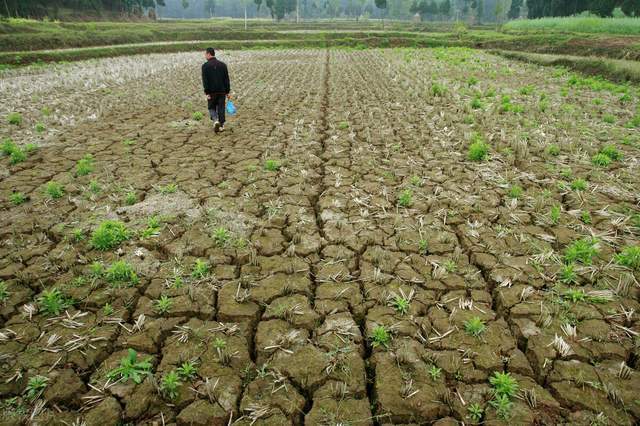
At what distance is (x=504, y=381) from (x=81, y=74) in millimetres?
21222

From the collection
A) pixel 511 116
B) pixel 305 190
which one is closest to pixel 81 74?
pixel 305 190

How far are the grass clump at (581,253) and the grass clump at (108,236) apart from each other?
5038 mm

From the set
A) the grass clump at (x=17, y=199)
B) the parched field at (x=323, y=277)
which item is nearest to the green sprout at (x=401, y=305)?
the parched field at (x=323, y=277)

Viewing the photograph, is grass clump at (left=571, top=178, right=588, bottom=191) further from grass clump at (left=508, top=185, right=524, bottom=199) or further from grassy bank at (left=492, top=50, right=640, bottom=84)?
grassy bank at (left=492, top=50, right=640, bottom=84)

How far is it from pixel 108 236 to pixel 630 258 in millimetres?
5755

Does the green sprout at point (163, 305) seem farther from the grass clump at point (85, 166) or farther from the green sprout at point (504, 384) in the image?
the grass clump at point (85, 166)

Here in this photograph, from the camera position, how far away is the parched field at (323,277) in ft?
8.04

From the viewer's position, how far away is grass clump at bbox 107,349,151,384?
8.34 ft

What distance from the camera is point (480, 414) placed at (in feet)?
7.52

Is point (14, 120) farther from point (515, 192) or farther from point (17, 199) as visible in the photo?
point (515, 192)

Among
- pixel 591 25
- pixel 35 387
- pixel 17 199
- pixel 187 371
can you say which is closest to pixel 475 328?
pixel 187 371

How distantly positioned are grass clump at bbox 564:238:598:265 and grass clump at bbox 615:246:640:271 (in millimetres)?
209

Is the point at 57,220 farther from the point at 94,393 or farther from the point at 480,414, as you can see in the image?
the point at 480,414

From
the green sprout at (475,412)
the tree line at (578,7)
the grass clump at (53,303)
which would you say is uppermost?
the tree line at (578,7)
